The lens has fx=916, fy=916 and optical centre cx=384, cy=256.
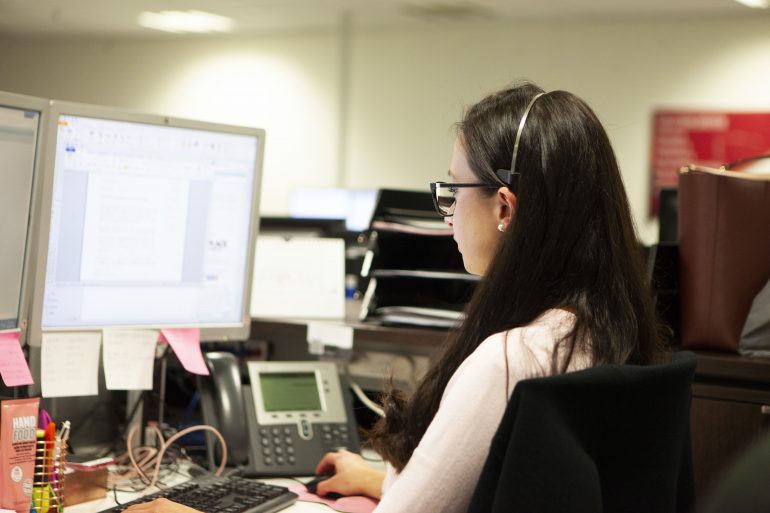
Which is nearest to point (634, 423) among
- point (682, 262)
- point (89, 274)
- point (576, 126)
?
point (576, 126)

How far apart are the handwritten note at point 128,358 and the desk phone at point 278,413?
0.11 meters

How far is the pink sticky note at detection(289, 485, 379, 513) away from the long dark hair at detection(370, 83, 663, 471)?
12.3 inches

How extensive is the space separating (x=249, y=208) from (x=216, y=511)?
61cm

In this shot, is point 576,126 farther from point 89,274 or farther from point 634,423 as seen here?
point 89,274

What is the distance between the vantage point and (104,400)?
165 centimetres

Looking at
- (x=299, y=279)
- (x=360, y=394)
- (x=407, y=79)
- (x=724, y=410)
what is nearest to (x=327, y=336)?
(x=360, y=394)

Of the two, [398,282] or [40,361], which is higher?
[398,282]

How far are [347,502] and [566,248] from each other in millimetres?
586

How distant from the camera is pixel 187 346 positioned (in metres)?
1.63

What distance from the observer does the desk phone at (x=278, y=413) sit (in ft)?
5.24

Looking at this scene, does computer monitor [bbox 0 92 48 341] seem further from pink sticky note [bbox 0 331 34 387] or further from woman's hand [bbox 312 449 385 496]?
woman's hand [bbox 312 449 385 496]

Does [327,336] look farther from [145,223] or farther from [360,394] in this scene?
[145,223]

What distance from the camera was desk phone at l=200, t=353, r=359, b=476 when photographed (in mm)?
1597

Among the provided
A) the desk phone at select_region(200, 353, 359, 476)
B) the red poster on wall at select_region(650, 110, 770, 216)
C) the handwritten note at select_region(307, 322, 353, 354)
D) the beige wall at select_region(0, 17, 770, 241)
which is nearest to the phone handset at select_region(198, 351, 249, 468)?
the desk phone at select_region(200, 353, 359, 476)
